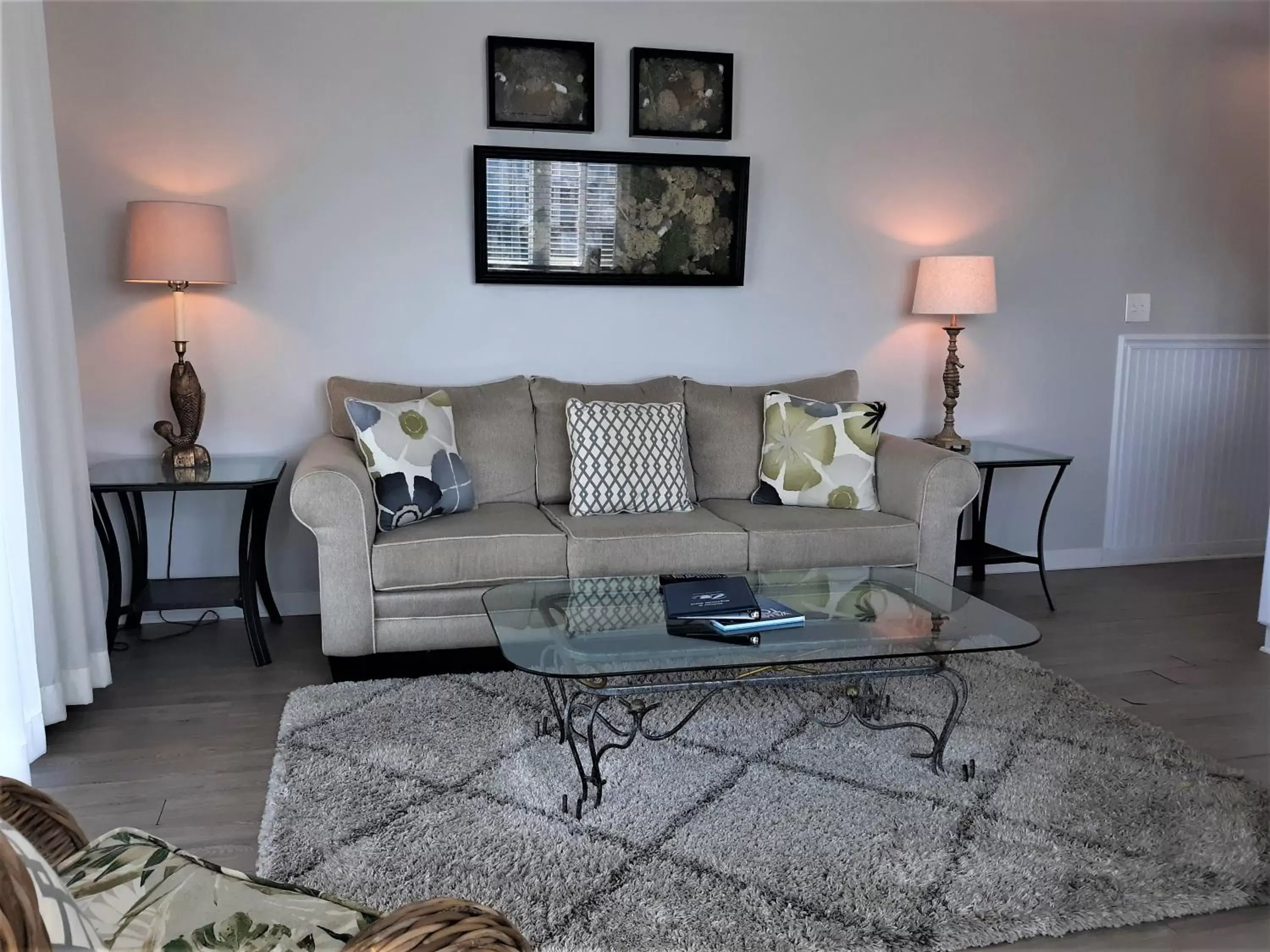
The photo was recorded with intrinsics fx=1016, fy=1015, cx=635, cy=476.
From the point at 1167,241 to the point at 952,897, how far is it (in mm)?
3458

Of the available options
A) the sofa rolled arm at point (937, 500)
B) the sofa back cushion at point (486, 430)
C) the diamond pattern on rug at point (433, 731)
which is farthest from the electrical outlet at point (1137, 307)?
the diamond pattern on rug at point (433, 731)

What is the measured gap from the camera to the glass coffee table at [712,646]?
2100mm

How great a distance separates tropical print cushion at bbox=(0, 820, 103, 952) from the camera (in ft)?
2.53

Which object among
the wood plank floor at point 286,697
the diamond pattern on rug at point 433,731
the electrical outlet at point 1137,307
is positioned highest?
the electrical outlet at point 1137,307

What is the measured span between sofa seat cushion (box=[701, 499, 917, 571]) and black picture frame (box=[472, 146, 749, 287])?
102 centimetres

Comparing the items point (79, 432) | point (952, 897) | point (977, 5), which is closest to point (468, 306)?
point (79, 432)

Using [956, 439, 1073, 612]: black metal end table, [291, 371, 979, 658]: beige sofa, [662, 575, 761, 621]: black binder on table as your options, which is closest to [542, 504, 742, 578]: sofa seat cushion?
[291, 371, 979, 658]: beige sofa

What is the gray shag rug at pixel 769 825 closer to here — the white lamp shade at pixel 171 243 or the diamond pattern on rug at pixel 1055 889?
the diamond pattern on rug at pixel 1055 889

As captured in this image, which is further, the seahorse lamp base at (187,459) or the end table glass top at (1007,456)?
the end table glass top at (1007,456)

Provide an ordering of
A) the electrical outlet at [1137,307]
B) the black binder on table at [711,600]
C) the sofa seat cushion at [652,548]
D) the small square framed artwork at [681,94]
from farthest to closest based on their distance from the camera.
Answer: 1. the electrical outlet at [1137,307]
2. the small square framed artwork at [681,94]
3. the sofa seat cushion at [652,548]
4. the black binder on table at [711,600]

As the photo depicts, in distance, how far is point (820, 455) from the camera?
11.4 feet

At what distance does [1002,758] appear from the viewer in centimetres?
245

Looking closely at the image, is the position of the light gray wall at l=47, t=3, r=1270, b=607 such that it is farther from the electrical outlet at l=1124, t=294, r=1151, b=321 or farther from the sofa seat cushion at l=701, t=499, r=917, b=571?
the sofa seat cushion at l=701, t=499, r=917, b=571

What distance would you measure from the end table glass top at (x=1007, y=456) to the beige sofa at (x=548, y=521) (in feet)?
1.57
